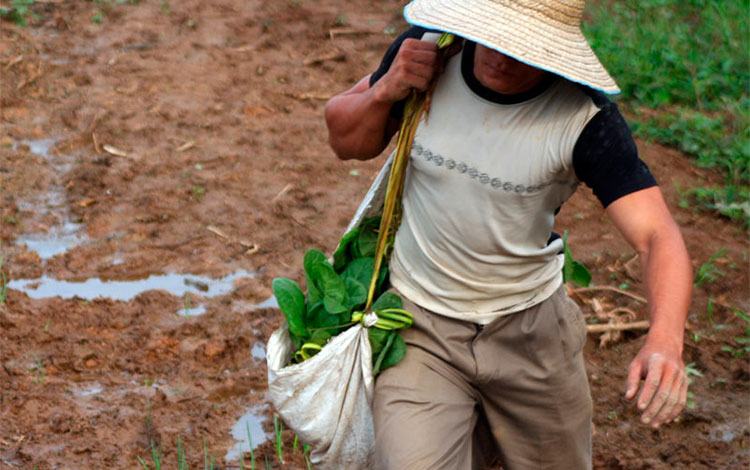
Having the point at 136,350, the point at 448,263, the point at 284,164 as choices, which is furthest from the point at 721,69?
the point at 448,263

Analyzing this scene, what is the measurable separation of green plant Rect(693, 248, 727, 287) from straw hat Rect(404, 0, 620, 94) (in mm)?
2675

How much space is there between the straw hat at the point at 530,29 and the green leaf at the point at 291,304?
29.9 inches

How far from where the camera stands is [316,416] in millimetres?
2596

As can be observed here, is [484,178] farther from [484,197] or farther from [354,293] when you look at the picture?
[354,293]

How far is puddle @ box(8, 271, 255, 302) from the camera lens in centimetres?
444

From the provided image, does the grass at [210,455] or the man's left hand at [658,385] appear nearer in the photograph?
the man's left hand at [658,385]

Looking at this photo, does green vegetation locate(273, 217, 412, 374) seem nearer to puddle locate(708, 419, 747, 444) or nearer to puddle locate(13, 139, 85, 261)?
puddle locate(708, 419, 747, 444)

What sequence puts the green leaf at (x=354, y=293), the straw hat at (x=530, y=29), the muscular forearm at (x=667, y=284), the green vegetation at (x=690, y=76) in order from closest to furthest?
the muscular forearm at (x=667, y=284) → the straw hat at (x=530, y=29) → the green leaf at (x=354, y=293) → the green vegetation at (x=690, y=76)

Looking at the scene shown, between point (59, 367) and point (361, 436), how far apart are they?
174cm

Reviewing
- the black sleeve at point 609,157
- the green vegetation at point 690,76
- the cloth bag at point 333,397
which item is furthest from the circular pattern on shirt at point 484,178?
the green vegetation at point 690,76

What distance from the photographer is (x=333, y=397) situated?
2584mm

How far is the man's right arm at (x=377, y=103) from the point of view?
2414 millimetres

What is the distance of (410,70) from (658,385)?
895 millimetres

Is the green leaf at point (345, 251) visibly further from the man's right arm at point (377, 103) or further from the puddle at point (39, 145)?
the puddle at point (39, 145)
